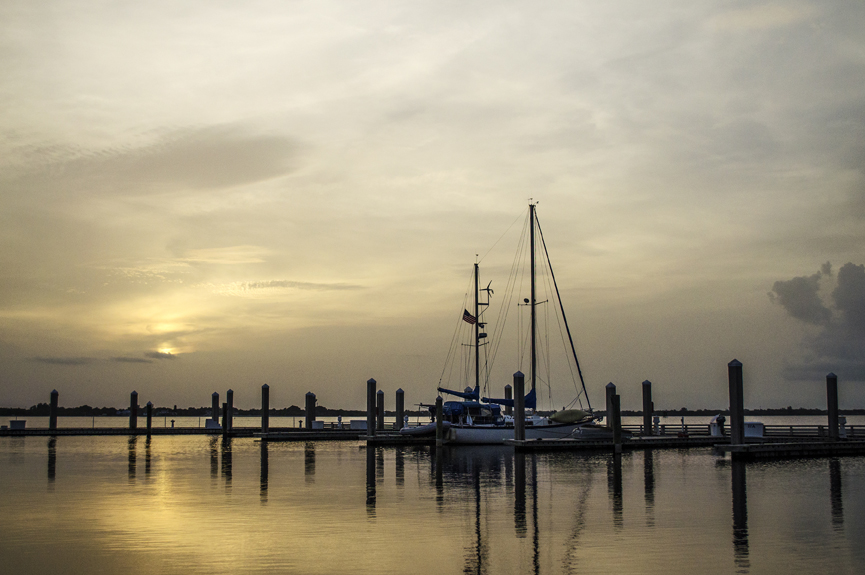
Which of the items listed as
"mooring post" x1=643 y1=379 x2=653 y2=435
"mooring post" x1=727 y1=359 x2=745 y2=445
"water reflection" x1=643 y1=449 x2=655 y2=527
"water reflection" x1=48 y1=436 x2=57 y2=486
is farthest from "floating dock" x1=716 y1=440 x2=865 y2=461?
"water reflection" x1=48 y1=436 x2=57 y2=486

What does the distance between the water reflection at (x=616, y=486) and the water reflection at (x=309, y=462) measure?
10.1 m

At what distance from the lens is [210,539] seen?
51.0 ft

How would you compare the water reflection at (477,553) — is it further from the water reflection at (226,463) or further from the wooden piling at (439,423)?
the wooden piling at (439,423)

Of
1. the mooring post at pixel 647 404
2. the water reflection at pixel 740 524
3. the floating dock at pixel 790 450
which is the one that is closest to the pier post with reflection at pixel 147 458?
the water reflection at pixel 740 524

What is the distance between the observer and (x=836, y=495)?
2200cm

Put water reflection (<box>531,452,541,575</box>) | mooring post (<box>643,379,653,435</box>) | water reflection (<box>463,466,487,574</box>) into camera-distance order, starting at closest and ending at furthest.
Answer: water reflection (<box>463,466,487,574</box>) → water reflection (<box>531,452,541,575</box>) → mooring post (<box>643,379,653,435</box>)

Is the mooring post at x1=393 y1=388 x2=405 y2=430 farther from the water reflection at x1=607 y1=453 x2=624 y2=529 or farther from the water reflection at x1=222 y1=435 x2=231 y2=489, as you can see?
the water reflection at x1=607 y1=453 x2=624 y2=529

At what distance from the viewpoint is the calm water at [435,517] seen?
13477 millimetres

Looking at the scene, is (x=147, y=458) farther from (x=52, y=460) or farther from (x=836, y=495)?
(x=836, y=495)

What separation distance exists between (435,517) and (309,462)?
17666 mm

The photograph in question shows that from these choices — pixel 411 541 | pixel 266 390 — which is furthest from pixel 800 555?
pixel 266 390

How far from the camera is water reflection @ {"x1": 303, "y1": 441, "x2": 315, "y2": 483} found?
27.8 meters

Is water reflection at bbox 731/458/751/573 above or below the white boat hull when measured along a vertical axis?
above

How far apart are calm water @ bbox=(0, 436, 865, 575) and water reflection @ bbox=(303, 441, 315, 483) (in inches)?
15.2
